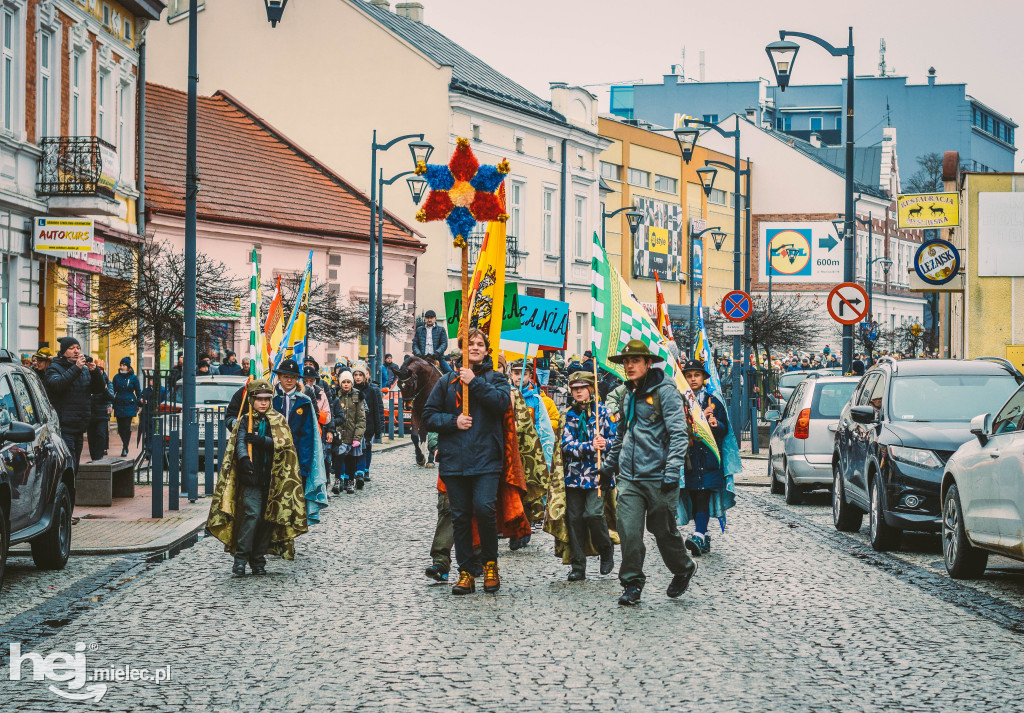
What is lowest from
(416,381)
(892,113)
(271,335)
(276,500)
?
(276,500)

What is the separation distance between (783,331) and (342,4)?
60.7ft

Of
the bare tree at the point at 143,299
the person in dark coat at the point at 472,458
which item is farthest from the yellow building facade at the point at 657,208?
the person in dark coat at the point at 472,458

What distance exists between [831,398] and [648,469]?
915 centimetres

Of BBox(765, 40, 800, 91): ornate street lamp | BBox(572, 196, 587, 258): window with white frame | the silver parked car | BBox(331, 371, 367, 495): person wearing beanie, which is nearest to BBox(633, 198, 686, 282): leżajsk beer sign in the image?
BBox(572, 196, 587, 258): window with white frame

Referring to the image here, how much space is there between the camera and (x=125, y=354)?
32.1 metres

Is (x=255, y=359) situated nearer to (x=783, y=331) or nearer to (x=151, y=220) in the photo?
(x=151, y=220)

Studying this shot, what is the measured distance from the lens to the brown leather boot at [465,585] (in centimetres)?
1051

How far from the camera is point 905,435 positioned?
43.4 feet

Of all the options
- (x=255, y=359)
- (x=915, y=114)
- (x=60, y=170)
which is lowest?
(x=255, y=359)

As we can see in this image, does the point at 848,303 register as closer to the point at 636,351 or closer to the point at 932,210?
the point at 636,351

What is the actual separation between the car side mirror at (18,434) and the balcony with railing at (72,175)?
15.6 m

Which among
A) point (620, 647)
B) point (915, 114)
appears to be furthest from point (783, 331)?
point (915, 114)

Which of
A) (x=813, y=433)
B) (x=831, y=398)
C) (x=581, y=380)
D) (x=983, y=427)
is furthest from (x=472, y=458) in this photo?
(x=831, y=398)

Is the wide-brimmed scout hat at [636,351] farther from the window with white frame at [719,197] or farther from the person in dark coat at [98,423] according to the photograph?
the window with white frame at [719,197]
